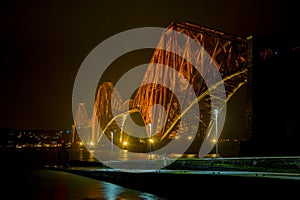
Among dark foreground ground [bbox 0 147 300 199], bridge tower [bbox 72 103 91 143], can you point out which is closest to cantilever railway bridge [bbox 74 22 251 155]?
dark foreground ground [bbox 0 147 300 199]

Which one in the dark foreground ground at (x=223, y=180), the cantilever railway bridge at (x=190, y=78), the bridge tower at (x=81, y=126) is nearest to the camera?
the dark foreground ground at (x=223, y=180)

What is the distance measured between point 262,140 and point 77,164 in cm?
1227

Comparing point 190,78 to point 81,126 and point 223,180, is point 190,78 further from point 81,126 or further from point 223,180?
point 81,126

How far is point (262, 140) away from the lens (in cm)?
1446

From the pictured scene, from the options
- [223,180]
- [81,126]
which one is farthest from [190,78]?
[81,126]

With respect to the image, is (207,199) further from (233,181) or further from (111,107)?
(111,107)

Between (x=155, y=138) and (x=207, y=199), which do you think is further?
(x=155, y=138)

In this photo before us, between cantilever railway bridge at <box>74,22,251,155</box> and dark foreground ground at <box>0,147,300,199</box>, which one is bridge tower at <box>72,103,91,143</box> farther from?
dark foreground ground at <box>0,147,300,199</box>

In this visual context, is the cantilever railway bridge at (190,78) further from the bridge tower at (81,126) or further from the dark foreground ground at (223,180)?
the bridge tower at (81,126)

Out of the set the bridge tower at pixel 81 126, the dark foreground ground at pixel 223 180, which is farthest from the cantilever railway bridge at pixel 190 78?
the bridge tower at pixel 81 126

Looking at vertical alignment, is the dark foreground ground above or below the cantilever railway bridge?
below

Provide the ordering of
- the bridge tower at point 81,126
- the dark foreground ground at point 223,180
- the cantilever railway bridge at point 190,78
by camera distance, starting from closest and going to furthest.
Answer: the dark foreground ground at point 223,180 < the cantilever railway bridge at point 190,78 < the bridge tower at point 81,126

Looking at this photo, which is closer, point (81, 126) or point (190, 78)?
point (190, 78)

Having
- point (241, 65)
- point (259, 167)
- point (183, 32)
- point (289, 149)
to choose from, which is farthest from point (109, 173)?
point (183, 32)
